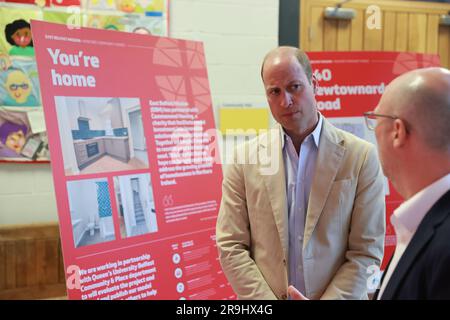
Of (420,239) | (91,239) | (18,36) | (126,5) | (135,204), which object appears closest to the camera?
(420,239)

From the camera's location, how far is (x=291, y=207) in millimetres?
1558

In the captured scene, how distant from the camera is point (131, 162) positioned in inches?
80.1

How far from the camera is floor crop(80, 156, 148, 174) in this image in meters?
1.89

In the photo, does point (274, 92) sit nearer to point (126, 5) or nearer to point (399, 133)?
point (399, 133)

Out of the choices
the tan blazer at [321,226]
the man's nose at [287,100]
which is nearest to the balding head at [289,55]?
the man's nose at [287,100]

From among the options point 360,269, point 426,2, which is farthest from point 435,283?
point 426,2

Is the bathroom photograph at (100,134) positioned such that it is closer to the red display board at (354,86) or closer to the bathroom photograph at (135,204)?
the bathroom photograph at (135,204)

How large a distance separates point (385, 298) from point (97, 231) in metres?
1.25

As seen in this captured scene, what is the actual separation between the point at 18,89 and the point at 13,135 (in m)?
0.24

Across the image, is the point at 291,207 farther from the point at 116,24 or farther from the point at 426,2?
the point at 426,2

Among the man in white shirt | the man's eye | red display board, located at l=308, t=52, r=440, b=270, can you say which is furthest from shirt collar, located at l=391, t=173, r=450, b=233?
red display board, located at l=308, t=52, r=440, b=270

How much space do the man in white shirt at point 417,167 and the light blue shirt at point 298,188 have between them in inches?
20.4

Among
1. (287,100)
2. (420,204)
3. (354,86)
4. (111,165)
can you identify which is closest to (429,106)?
(420,204)

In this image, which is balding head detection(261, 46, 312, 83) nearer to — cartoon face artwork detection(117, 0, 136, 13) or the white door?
the white door
